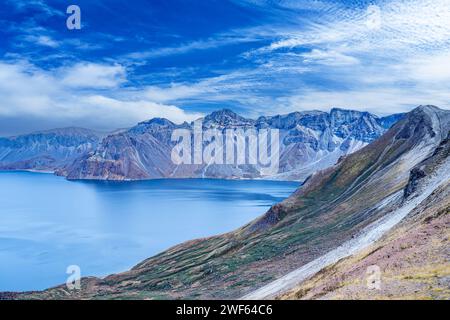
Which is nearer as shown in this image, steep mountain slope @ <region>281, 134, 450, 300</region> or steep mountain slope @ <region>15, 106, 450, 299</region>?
steep mountain slope @ <region>281, 134, 450, 300</region>

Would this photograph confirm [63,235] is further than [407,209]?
Yes

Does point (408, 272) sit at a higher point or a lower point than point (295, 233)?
higher

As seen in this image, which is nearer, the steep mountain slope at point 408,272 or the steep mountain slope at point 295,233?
the steep mountain slope at point 408,272

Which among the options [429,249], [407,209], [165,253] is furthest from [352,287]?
[165,253]

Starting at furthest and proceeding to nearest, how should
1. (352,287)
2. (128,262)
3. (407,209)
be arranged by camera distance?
(128,262)
(407,209)
(352,287)

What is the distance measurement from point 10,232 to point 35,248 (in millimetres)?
44303

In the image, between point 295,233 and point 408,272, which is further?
point 295,233

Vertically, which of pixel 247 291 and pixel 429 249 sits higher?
pixel 429 249

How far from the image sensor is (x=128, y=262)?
14400cm

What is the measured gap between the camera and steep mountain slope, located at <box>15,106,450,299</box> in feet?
262

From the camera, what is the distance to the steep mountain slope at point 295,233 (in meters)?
79.8

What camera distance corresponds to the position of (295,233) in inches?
4013
